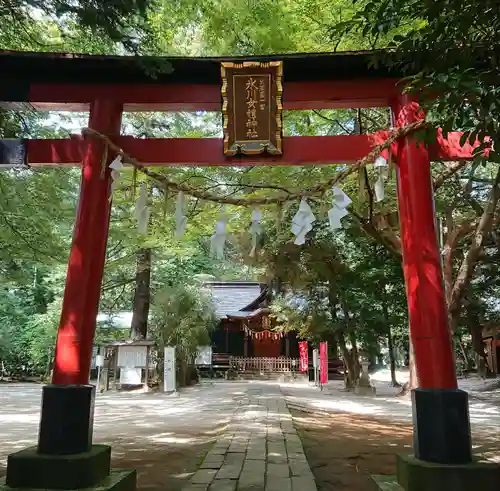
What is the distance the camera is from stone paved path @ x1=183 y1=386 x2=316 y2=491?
4340mm

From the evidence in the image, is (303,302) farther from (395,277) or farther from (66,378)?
(66,378)

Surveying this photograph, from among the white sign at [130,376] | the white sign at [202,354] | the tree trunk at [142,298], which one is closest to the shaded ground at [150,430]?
the white sign at [130,376]

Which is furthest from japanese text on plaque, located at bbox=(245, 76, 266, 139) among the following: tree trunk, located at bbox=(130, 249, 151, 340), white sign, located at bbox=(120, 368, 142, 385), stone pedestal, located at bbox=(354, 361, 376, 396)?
white sign, located at bbox=(120, 368, 142, 385)

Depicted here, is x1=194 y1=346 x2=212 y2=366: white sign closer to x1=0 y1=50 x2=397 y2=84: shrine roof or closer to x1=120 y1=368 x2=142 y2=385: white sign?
x1=120 y1=368 x2=142 y2=385: white sign

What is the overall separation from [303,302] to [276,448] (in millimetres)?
12678

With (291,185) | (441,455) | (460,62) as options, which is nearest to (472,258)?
→ (291,185)

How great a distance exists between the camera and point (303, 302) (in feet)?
60.8

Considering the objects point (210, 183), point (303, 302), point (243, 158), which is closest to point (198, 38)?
point (210, 183)

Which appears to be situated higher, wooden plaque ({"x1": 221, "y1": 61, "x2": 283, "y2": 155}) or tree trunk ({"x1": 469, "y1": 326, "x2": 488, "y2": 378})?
wooden plaque ({"x1": 221, "y1": 61, "x2": 283, "y2": 155})

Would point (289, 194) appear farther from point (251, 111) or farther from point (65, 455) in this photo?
point (65, 455)

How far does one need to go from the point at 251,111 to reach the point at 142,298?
51.1ft

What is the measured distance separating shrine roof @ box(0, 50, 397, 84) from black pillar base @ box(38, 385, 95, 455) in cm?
303

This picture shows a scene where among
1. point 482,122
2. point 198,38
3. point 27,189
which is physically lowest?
point 482,122

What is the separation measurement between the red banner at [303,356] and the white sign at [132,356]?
840 centimetres
